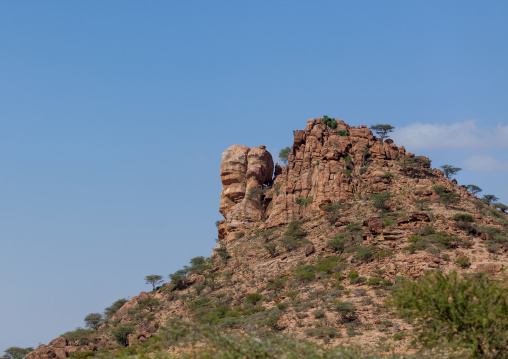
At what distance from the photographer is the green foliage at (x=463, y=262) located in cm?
4675

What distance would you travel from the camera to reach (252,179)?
3346 inches

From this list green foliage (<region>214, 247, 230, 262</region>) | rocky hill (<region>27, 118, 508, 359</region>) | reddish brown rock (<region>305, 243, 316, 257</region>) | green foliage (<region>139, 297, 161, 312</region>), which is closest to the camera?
rocky hill (<region>27, 118, 508, 359</region>)

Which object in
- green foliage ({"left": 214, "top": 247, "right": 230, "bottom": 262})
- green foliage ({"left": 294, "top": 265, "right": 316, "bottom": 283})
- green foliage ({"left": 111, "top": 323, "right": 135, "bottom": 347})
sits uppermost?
green foliage ({"left": 214, "top": 247, "right": 230, "bottom": 262})

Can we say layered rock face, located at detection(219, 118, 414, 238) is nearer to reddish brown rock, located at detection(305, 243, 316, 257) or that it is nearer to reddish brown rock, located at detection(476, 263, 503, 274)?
reddish brown rock, located at detection(305, 243, 316, 257)

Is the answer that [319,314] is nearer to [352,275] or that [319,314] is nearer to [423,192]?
[352,275]

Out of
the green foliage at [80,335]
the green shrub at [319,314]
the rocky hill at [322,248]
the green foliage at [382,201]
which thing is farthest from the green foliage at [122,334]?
the green foliage at [382,201]

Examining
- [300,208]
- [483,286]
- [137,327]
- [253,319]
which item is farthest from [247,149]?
[483,286]

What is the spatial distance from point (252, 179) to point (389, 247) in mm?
34279

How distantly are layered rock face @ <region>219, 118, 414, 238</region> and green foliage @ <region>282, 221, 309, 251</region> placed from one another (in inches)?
184

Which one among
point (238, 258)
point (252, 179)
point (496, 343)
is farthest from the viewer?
point (252, 179)

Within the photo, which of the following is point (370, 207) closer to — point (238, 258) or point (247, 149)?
point (238, 258)

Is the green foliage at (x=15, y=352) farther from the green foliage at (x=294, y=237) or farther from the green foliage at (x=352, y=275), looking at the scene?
the green foliage at (x=352, y=275)

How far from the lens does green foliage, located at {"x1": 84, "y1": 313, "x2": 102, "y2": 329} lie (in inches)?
2954

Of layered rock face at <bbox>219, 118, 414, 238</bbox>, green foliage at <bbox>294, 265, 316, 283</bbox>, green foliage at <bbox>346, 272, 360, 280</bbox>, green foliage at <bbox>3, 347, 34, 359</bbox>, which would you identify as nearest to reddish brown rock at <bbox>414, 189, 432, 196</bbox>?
layered rock face at <bbox>219, 118, 414, 238</bbox>
